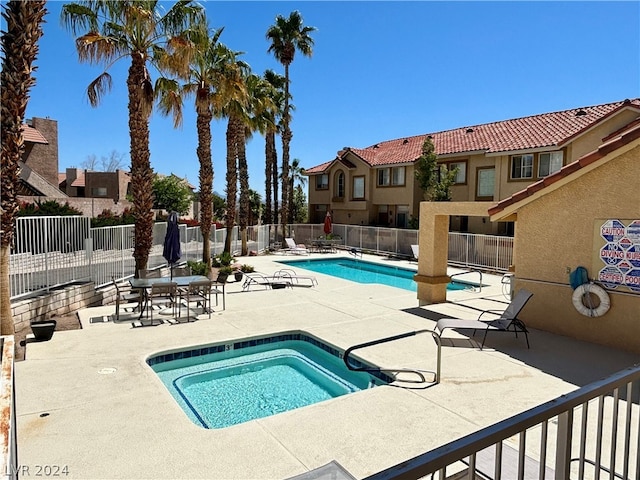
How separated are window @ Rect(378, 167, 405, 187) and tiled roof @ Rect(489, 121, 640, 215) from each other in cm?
2262

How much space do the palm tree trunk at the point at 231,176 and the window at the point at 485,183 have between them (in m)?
15.8

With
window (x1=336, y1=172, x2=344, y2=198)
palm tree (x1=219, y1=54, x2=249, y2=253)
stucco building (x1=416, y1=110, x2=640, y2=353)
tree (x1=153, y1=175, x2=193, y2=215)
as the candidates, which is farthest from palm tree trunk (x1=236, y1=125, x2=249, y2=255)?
tree (x1=153, y1=175, x2=193, y2=215)

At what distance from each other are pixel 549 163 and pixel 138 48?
21.7m

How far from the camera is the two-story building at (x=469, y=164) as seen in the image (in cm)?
2400

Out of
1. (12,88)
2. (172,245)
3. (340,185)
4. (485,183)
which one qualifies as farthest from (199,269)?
(340,185)

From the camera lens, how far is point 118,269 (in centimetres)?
1491

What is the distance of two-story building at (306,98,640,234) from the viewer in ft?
78.8

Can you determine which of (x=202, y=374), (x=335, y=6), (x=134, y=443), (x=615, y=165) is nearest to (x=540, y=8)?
(x=615, y=165)

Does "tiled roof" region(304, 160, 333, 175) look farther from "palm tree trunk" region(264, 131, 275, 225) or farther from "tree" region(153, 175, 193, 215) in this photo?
"tree" region(153, 175, 193, 215)

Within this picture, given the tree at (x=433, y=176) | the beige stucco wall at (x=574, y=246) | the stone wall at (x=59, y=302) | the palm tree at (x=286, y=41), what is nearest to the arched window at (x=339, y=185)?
the palm tree at (x=286, y=41)

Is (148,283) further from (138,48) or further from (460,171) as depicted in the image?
(460,171)

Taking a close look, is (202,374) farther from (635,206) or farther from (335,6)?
(335,6)

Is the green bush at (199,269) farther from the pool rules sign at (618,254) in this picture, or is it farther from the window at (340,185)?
the window at (340,185)

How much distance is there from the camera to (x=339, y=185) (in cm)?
3922
